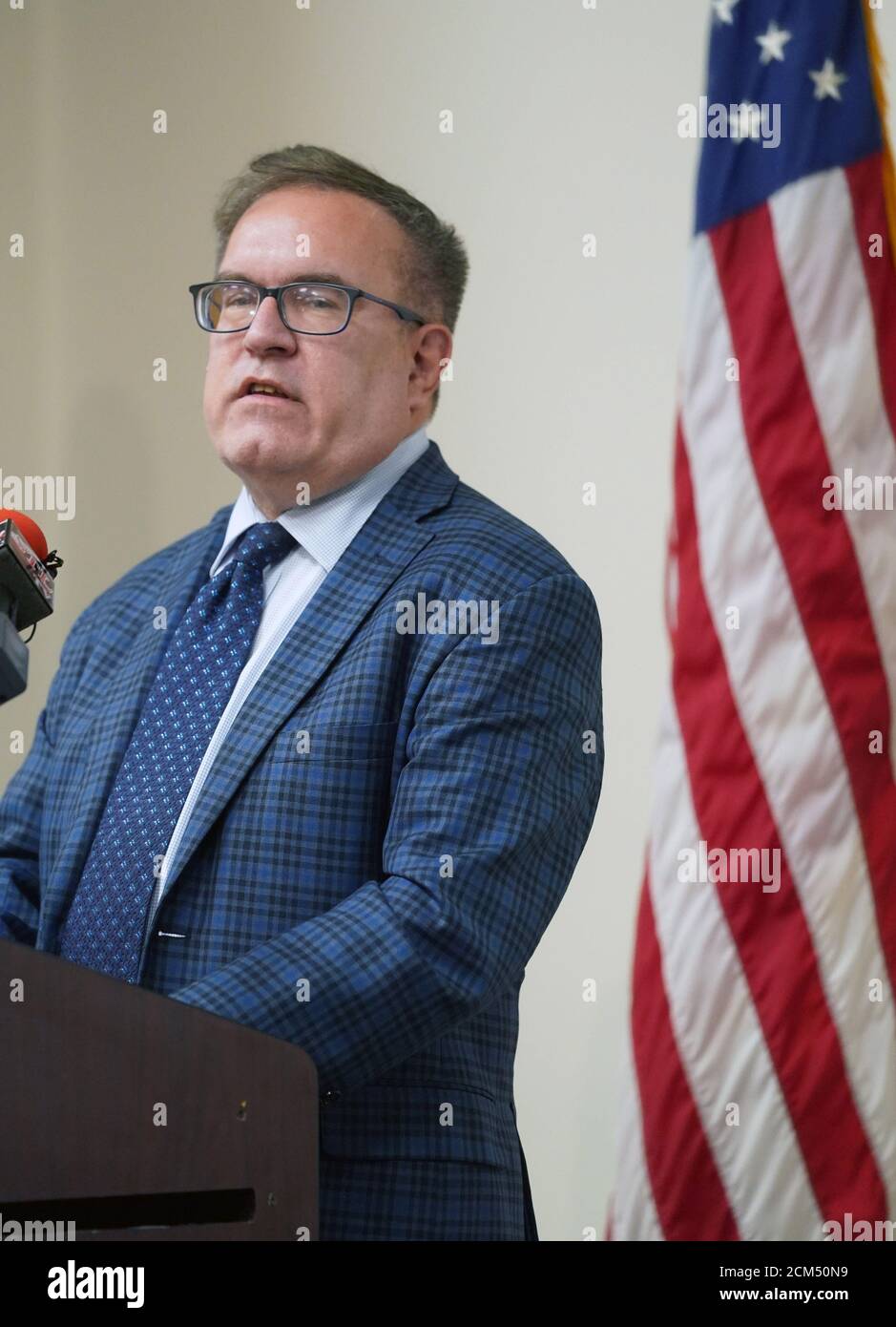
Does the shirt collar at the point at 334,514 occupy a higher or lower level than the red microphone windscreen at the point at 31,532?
higher

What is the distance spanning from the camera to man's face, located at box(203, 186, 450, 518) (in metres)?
1.80

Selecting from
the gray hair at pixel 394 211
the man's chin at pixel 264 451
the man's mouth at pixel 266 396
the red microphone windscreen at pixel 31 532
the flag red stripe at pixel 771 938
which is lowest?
the flag red stripe at pixel 771 938

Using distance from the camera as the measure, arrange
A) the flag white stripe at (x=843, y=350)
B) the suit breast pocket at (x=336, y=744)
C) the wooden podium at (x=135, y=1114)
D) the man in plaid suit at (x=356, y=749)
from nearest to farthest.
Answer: the wooden podium at (x=135, y=1114)
the man in plaid suit at (x=356, y=749)
the suit breast pocket at (x=336, y=744)
the flag white stripe at (x=843, y=350)

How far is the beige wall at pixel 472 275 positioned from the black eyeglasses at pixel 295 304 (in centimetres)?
72

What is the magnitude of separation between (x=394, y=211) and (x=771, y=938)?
95cm

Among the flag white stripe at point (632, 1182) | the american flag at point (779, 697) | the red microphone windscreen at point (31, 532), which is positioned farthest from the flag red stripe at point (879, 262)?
the red microphone windscreen at point (31, 532)

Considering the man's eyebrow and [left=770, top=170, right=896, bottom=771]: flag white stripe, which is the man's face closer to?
the man's eyebrow

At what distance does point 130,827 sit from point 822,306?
0.92 m

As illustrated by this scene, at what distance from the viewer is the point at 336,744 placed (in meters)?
1.58

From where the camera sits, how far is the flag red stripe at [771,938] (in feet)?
5.38

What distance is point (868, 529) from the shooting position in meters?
1.71

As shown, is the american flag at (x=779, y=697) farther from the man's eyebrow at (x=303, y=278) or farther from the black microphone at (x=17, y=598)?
the black microphone at (x=17, y=598)

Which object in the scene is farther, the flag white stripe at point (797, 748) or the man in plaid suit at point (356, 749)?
the flag white stripe at point (797, 748)
